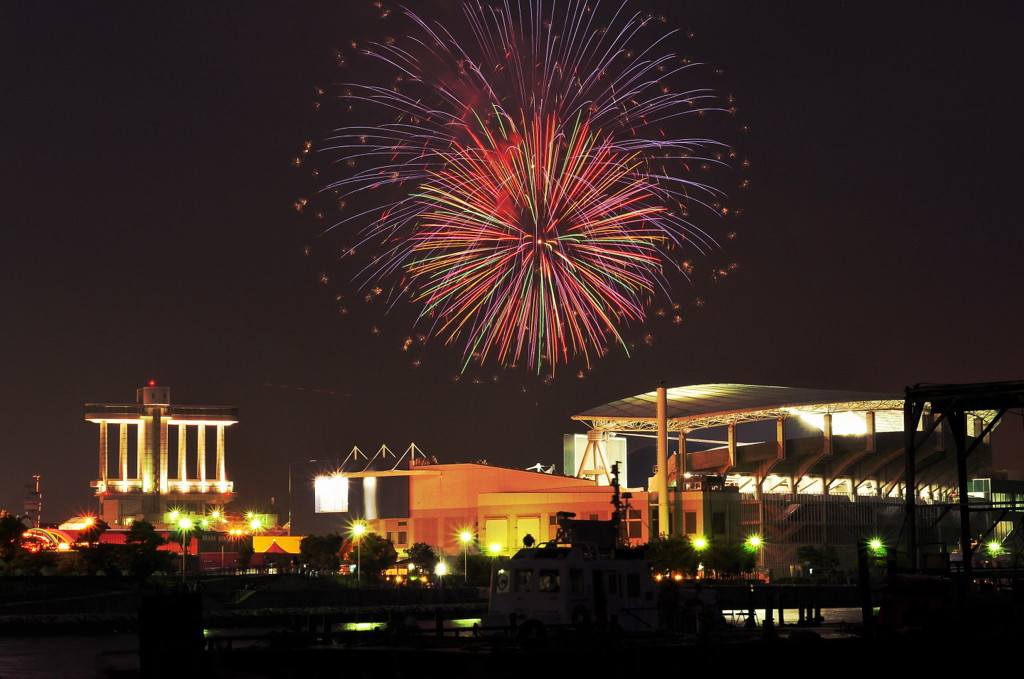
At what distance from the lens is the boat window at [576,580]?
110 feet

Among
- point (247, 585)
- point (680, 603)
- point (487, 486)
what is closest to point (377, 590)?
point (247, 585)

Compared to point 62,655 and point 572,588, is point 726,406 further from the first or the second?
point 572,588

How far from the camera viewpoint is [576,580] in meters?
33.5

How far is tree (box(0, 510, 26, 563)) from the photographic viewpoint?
9394 centimetres

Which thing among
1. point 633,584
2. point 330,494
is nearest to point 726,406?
point 330,494

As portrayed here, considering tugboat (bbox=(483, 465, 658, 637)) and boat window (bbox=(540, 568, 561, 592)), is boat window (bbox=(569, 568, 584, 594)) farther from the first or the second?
boat window (bbox=(540, 568, 561, 592))

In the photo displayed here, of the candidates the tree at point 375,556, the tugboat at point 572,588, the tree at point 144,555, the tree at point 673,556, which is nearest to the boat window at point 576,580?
the tugboat at point 572,588

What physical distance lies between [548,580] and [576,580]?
693mm

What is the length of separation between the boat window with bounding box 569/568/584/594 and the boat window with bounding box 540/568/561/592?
35 cm

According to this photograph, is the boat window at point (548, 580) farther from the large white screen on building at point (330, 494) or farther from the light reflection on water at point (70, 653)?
the large white screen on building at point (330, 494)

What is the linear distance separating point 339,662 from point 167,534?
488ft

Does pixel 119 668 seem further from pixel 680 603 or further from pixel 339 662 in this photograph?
pixel 680 603

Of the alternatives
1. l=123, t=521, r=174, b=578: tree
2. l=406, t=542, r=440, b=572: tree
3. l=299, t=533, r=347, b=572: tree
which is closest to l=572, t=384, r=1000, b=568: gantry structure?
l=406, t=542, r=440, b=572: tree

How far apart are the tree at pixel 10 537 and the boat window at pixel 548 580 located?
2760 inches
